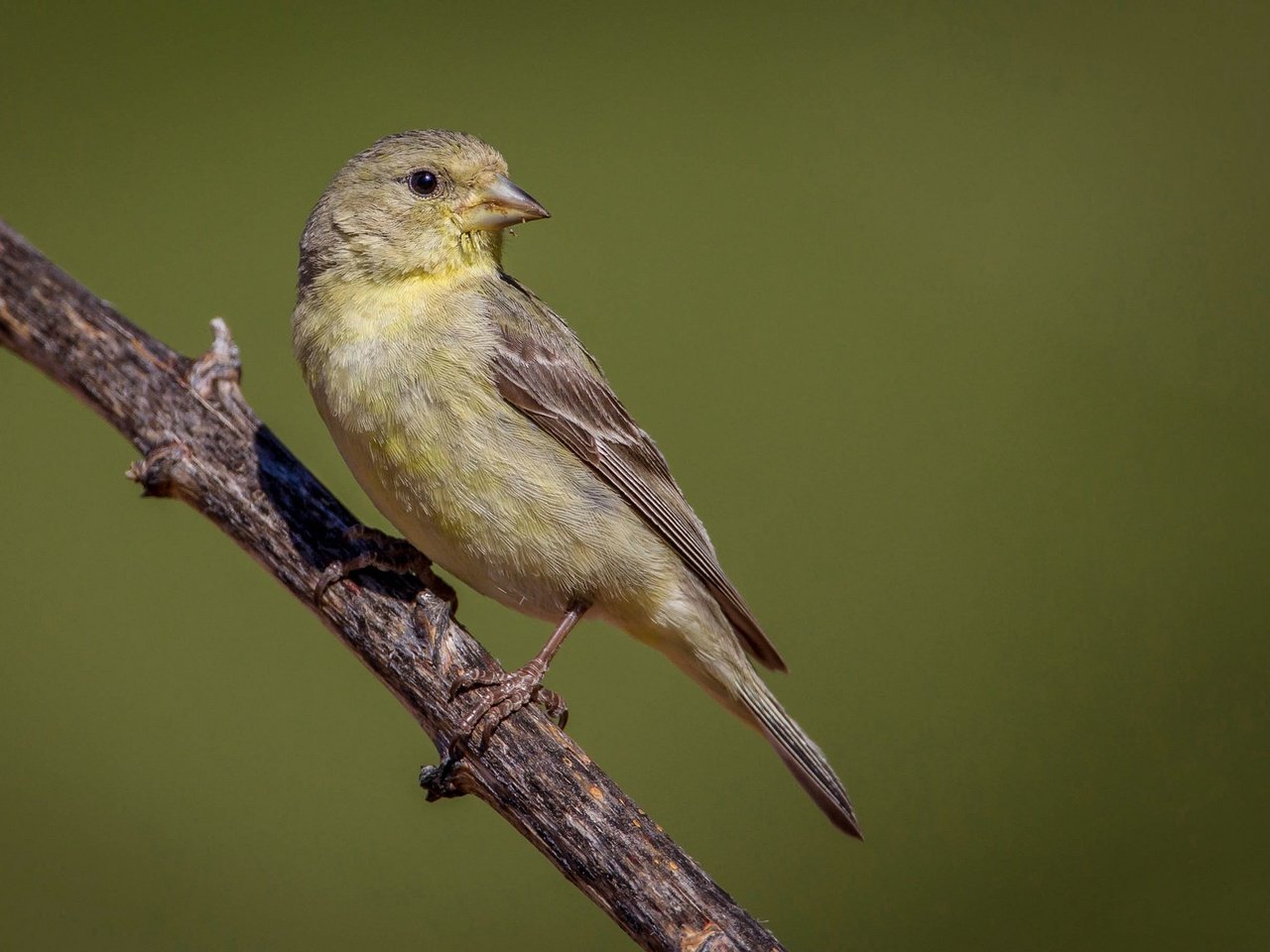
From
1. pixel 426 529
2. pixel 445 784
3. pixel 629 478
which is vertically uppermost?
pixel 629 478

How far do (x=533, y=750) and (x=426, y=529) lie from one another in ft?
2.17

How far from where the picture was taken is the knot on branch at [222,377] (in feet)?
10.2

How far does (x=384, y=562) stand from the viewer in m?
3.07

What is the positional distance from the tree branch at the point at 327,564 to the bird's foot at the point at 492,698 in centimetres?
2

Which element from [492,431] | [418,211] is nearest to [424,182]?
[418,211]

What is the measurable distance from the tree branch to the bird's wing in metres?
0.56

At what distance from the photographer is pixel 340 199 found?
3.29 metres

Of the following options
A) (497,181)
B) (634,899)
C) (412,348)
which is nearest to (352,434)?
(412,348)

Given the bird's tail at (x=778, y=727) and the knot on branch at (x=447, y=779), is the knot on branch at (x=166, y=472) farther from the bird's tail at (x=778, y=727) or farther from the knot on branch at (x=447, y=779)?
the bird's tail at (x=778, y=727)

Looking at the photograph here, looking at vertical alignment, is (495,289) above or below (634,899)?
above

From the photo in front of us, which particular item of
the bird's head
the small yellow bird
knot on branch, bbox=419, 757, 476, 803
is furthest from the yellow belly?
knot on branch, bbox=419, 757, 476, 803

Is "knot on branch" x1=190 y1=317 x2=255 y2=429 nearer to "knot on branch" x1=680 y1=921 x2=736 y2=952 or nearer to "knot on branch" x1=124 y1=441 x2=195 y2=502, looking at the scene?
"knot on branch" x1=124 y1=441 x2=195 y2=502

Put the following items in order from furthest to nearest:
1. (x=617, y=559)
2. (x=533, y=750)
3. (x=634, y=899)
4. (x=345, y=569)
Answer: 1. (x=617, y=559)
2. (x=345, y=569)
3. (x=533, y=750)
4. (x=634, y=899)

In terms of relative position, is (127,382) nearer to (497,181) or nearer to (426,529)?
(426,529)
